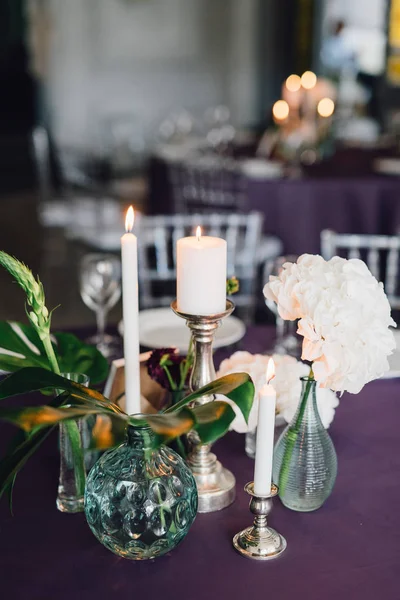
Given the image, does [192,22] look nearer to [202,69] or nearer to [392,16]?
[202,69]

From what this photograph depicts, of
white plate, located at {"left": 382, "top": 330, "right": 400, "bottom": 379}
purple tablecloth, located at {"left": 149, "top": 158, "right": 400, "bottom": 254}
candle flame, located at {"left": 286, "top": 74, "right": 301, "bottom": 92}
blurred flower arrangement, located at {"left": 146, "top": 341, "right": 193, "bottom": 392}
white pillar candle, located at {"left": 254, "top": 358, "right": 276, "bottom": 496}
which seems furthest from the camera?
candle flame, located at {"left": 286, "top": 74, "right": 301, "bottom": 92}

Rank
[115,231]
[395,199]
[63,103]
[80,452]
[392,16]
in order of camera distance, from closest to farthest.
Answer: [80,452], [395,199], [115,231], [392,16], [63,103]

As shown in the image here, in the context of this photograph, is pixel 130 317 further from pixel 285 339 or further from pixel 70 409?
pixel 285 339

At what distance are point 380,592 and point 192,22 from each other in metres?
7.44

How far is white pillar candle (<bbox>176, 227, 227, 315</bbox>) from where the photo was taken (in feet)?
3.04

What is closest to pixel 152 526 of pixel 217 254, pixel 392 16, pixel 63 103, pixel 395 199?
pixel 217 254

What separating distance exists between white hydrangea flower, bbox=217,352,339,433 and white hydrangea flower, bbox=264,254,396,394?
15 centimetres

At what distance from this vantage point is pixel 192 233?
11.1 feet

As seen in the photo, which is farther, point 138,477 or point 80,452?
point 80,452

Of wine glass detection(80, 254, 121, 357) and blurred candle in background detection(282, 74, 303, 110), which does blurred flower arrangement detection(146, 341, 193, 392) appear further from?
blurred candle in background detection(282, 74, 303, 110)

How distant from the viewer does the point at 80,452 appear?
99 cm

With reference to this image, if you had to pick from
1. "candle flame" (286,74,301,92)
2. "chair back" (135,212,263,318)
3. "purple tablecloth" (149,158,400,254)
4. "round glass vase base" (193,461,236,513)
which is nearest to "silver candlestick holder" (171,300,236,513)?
"round glass vase base" (193,461,236,513)

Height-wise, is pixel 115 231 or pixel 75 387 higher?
pixel 75 387

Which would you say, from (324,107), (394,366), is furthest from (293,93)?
(394,366)
